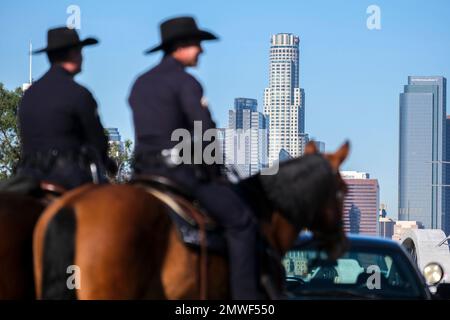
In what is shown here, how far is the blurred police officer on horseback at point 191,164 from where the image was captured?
351 inches

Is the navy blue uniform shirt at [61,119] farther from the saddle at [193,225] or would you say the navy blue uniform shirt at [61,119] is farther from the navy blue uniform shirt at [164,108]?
the saddle at [193,225]

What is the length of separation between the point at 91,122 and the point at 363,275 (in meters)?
3.83

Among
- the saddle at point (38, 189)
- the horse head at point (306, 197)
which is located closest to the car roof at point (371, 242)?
the horse head at point (306, 197)

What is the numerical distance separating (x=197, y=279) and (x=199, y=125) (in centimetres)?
111

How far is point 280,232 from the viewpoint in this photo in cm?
964

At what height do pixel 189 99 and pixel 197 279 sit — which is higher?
pixel 189 99

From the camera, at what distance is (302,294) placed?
11492 mm

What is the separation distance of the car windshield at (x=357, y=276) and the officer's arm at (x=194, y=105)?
9.04ft

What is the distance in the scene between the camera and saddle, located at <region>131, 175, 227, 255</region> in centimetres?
851

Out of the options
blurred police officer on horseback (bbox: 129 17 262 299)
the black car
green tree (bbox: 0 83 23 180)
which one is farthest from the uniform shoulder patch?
green tree (bbox: 0 83 23 180)

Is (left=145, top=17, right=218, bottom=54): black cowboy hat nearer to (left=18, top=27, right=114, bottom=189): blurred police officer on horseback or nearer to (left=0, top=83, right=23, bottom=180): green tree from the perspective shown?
(left=18, top=27, right=114, bottom=189): blurred police officer on horseback

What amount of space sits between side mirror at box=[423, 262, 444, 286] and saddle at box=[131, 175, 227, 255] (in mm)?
4256
